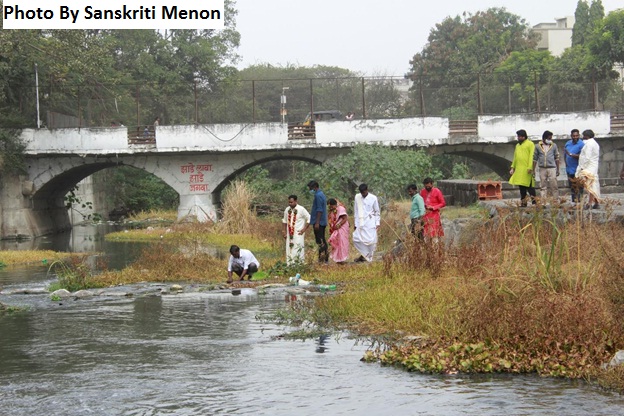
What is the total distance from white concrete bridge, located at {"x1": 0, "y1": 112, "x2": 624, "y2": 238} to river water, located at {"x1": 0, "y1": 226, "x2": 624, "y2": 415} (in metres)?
22.0

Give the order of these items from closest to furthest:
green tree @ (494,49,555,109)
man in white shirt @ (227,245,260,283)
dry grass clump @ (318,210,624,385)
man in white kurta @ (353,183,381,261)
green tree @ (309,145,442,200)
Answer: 1. dry grass clump @ (318,210,624,385)
2. man in white shirt @ (227,245,260,283)
3. man in white kurta @ (353,183,381,261)
4. green tree @ (309,145,442,200)
5. green tree @ (494,49,555,109)

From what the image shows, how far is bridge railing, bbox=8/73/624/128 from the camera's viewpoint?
115 feet

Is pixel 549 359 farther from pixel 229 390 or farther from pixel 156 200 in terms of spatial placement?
pixel 156 200

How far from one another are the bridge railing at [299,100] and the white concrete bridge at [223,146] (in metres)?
0.59

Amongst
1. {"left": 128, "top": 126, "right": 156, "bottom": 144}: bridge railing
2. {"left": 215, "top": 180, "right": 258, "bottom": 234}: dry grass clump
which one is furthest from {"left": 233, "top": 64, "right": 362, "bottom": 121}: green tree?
{"left": 215, "top": 180, "right": 258, "bottom": 234}: dry grass clump

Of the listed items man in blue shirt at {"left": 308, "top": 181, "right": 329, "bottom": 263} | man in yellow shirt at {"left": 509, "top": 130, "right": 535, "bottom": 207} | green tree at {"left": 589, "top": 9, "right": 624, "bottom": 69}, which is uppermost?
green tree at {"left": 589, "top": 9, "right": 624, "bottom": 69}

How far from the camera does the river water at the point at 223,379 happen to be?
23.7ft

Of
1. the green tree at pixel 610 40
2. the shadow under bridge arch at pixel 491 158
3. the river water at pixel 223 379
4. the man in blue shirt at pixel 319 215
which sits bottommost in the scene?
the river water at pixel 223 379

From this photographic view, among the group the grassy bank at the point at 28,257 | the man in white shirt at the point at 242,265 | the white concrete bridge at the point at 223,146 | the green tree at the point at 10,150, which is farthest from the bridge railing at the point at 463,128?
the man in white shirt at the point at 242,265

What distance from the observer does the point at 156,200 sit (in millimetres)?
47500

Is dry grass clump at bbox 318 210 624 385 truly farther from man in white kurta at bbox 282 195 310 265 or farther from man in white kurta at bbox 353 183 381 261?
man in white kurta at bbox 353 183 381 261

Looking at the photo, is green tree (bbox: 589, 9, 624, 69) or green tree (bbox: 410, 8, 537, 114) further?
green tree (bbox: 410, 8, 537, 114)

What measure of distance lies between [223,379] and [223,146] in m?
25.7

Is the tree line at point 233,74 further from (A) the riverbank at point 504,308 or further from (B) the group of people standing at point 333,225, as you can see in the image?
(A) the riverbank at point 504,308
